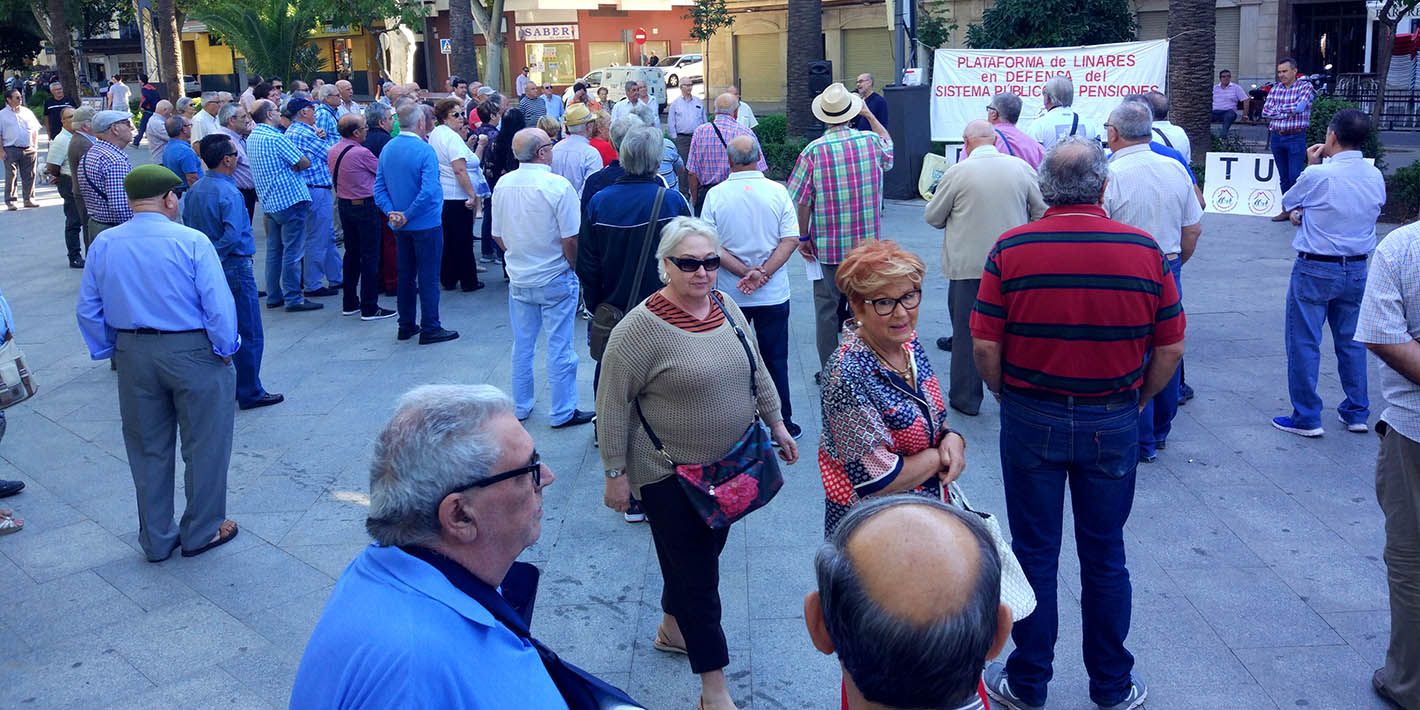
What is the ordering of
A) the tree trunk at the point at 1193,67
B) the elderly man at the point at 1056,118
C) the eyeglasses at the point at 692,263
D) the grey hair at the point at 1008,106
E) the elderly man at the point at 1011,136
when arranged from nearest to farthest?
the eyeglasses at the point at 692,263 < the elderly man at the point at 1011,136 < the grey hair at the point at 1008,106 < the elderly man at the point at 1056,118 < the tree trunk at the point at 1193,67

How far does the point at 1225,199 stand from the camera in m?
11.3

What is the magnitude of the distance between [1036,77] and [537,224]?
938 centimetres

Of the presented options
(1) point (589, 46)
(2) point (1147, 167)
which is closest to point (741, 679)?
(2) point (1147, 167)

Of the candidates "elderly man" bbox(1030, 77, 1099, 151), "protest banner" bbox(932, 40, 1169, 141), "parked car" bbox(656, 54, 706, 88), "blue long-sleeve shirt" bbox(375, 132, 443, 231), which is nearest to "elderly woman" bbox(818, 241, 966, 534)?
"elderly man" bbox(1030, 77, 1099, 151)

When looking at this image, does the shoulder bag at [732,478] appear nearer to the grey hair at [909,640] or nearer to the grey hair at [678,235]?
the grey hair at [678,235]

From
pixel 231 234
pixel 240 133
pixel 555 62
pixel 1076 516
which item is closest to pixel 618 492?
pixel 1076 516

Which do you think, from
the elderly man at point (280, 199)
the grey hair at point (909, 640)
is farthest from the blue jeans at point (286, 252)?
the grey hair at point (909, 640)

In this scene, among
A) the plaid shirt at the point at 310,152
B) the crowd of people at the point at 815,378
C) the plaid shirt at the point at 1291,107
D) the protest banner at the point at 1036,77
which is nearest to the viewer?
the crowd of people at the point at 815,378

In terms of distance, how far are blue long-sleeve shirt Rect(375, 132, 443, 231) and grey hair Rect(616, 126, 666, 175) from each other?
382 centimetres

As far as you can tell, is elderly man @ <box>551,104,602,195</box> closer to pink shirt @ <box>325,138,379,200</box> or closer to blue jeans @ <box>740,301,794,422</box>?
pink shirt @ <box>325,138,379,200</box>

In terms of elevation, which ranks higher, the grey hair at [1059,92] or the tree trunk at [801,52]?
the tree trunk at [801,52]

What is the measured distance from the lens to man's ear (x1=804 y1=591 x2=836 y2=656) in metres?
1.77

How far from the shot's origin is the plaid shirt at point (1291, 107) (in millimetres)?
13914

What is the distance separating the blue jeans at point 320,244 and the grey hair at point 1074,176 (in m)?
8.57
